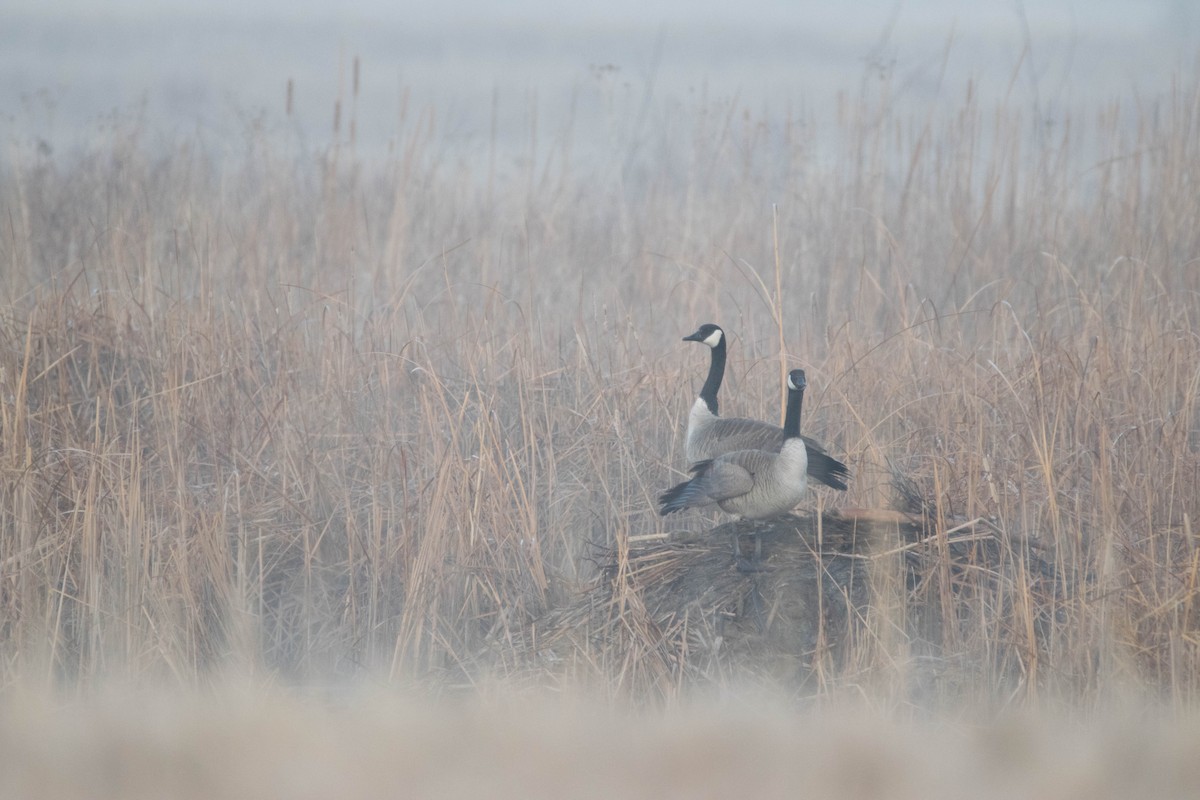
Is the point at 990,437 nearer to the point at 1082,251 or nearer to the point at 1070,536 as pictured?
the point at 1070,536

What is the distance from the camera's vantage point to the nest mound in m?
2.32

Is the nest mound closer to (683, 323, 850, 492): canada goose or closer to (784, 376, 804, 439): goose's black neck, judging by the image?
(683, 323, 850, 492): canada goose

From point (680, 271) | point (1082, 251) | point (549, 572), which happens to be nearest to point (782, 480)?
point (549, 572)

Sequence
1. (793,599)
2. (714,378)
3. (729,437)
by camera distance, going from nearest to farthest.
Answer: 1. (793,599)
2. (729,437)
3. (714,378)

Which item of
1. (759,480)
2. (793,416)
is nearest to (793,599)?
(759,480)

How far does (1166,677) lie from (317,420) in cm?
261

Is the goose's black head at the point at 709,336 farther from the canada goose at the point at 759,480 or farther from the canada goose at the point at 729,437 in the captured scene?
the canada goose at the point at 759,480

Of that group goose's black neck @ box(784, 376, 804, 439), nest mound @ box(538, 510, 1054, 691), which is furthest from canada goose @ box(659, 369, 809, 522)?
nest mound @ box(538, 510, 1054, 691)

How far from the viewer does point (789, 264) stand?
5363 millimetres

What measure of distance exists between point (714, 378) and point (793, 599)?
1080 millimetres

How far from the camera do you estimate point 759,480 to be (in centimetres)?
247

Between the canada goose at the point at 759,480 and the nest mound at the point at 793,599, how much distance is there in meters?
0.11

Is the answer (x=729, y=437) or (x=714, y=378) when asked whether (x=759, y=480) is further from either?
(x=714, y=378)

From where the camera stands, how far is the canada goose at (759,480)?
245cm
